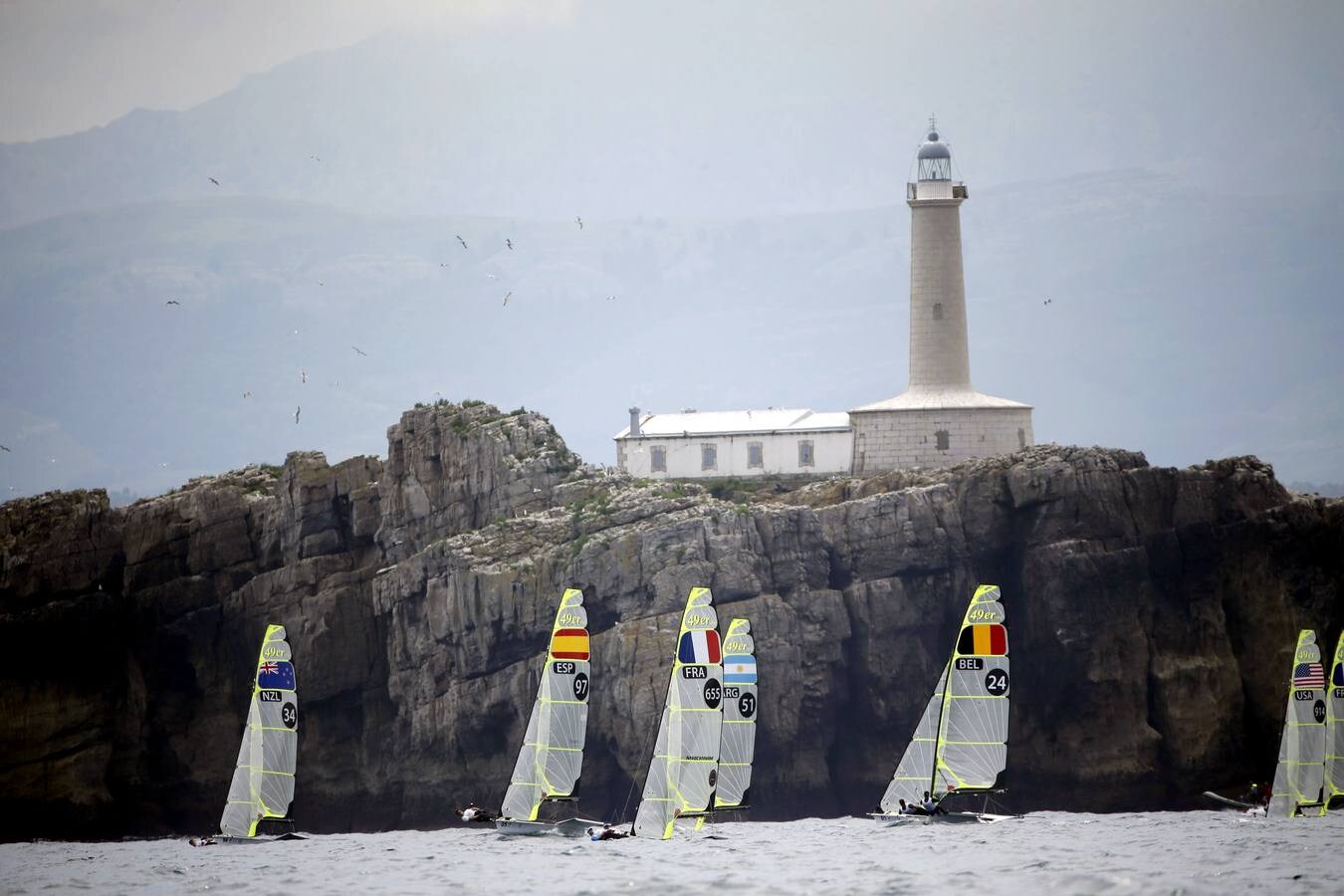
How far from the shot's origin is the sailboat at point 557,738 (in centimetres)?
7931

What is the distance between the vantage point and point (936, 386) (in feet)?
368

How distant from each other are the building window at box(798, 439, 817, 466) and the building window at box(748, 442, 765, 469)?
6.39 ft

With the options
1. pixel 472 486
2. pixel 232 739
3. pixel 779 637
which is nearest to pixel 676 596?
pixel 779 637

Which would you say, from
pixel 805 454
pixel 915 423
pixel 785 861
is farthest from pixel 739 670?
pixel 805 454

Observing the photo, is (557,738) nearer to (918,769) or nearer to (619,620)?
(918,769)

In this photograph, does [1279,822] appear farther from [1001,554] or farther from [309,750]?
[309,750]

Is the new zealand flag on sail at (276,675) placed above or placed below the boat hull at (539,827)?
above

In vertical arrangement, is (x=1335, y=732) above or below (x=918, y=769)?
above

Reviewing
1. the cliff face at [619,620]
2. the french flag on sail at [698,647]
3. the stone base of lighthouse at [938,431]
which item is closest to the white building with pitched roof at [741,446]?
the stone base of lighthouse at [938,431]

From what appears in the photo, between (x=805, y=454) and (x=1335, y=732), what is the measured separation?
124ft

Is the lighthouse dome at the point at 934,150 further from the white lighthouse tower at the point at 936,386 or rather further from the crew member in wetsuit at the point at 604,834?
the crew member in wetsuit at the point at 604,834

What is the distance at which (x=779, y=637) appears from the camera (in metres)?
95.1

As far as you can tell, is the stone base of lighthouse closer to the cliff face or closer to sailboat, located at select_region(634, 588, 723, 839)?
the cliff face

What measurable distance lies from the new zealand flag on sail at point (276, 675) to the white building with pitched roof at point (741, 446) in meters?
32.0
